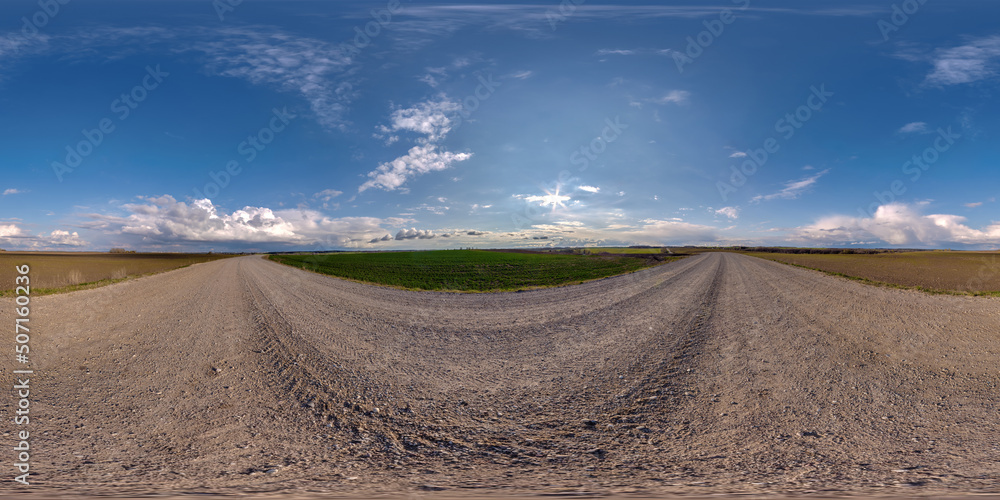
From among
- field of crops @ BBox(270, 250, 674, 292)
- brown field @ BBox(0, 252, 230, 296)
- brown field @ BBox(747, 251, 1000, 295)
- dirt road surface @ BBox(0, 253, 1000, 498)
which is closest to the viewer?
dirt road surface @ BBox(0, 253, 1000, 498)

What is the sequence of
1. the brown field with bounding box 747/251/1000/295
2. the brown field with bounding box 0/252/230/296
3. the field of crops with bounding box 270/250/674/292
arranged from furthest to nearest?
1. the field of crops with bounding box 270/250/674/292
2. the brown field with bounding box 0/252/230/296
3. the brown field with bounding box 747/251/1000/295

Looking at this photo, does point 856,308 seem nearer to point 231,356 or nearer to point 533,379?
point 533,379

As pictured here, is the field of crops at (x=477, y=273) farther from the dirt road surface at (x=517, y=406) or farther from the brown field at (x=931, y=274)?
the brown field at (x=931, y=274)

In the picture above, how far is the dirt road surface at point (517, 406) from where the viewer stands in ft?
11.9

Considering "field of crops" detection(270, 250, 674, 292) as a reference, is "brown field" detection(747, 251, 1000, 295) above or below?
above

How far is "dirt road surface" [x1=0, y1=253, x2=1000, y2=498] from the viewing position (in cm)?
362

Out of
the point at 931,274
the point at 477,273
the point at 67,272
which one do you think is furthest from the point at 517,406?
the point at 67,272

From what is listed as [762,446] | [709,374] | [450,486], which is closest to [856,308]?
[709,374]

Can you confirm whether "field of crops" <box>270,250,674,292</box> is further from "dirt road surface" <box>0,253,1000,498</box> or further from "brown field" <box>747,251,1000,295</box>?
"brown field" <box>747,251,1000,295</box>

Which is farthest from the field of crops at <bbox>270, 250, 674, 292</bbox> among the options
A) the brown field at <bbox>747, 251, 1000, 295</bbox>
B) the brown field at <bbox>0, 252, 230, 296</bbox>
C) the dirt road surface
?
the brown field at <bbox>747, 251, 1000, 295</bbox>

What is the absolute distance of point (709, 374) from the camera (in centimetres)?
666

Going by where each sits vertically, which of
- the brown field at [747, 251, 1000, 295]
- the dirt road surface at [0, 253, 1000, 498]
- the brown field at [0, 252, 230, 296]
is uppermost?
the brown field at [747, 251, 1000, 295]

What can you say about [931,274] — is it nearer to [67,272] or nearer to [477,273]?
[477,273]

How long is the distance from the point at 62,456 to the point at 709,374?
340 inches
